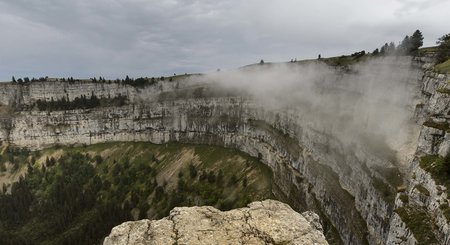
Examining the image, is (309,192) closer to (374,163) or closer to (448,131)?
(374,163)

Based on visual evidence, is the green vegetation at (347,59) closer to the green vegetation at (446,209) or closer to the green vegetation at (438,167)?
the green vegetation at (438,167)

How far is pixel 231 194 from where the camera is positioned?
140625 mm

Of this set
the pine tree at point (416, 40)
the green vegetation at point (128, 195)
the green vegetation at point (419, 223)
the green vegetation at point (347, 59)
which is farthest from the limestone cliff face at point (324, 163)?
the pine tree at point (416, 40)

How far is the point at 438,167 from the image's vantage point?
45.0m

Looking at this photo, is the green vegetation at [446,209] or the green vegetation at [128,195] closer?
the green vegetation at [446,209]

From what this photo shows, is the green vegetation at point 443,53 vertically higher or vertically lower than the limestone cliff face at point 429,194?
higher

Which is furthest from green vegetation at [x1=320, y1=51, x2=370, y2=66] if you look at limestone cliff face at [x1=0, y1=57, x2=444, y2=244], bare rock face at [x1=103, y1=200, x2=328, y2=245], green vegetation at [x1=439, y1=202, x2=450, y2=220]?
bare rock face at [x1=103, y1=200, x2=328, y2=245]

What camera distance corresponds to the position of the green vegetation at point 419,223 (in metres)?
39.5

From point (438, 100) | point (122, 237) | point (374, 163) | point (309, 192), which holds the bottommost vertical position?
point (309, 192)

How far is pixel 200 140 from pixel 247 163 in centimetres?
4838

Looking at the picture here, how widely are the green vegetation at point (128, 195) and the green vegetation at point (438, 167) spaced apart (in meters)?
81.5

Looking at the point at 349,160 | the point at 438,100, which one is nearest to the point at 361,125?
the point at 349,160

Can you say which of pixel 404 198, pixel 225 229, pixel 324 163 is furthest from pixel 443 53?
pixel 225 229

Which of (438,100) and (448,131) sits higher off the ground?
(438,100)
